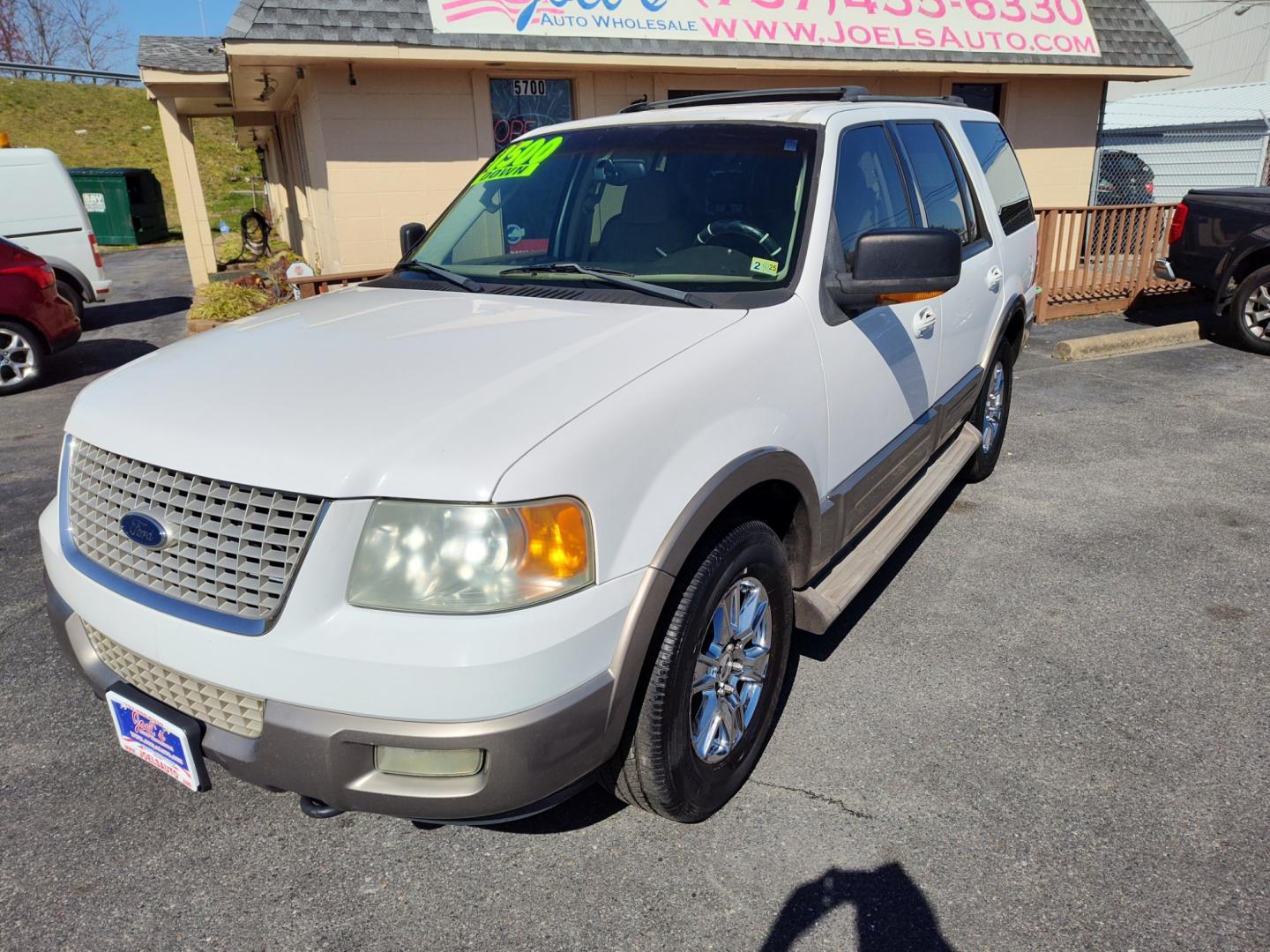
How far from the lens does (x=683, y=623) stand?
2.33 meters

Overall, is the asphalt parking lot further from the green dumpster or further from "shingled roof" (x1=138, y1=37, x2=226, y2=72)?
the green dumpster

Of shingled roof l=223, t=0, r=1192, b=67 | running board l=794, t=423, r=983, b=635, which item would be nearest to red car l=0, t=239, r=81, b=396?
shingled roof l=223, t=0, r=1192, b=67

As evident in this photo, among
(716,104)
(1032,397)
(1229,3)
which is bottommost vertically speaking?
(1032,397)

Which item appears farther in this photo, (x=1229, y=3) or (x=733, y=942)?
(x=1229, y=3)

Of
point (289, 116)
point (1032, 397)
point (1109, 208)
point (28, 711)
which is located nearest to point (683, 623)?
point (28, 711)

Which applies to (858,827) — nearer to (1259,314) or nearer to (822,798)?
(822,798)

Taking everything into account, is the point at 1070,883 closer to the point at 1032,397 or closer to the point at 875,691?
the point at 875,691

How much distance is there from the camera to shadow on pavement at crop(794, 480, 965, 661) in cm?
370

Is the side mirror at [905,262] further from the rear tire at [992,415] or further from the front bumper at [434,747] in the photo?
the rear tire at [992,415]

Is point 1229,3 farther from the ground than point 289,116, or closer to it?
farther from the ground

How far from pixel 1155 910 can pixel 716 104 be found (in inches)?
132

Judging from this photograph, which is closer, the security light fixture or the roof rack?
the roof rack

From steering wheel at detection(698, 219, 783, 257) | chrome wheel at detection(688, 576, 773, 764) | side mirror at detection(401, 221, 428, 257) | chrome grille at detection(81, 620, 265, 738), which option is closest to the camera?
chrome grille at detection(81, 620, 265, 738)

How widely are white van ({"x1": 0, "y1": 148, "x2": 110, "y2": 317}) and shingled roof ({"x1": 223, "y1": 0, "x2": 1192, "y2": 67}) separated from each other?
454 centimetres
